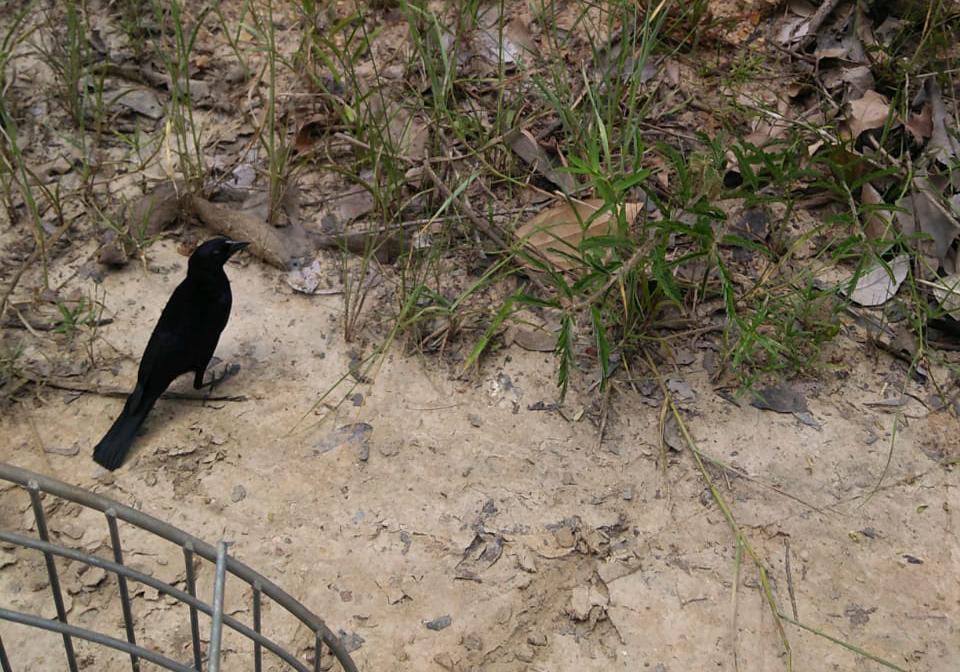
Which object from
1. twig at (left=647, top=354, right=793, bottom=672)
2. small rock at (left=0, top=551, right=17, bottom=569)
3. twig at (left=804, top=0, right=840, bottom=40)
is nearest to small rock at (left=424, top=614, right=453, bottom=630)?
twig at (left=647, top=354, right=793, bottom=672)

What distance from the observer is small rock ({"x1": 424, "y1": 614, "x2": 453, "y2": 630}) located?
254 cm

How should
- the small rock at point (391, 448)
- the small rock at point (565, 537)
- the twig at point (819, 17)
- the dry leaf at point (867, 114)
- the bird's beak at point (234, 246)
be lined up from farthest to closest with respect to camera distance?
the twig at point (819, 17) → the dry leaf at point (867, 114) → the bird's beak at point (234, 246) → the small rock at point (391, 448) → the small rock at point (565, 537)

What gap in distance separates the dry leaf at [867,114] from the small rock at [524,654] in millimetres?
2244

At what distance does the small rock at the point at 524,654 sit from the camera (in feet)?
8.14

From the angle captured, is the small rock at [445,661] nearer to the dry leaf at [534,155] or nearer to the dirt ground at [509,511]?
the dirt ground at [509,511]

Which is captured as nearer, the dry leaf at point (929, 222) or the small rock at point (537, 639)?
the small rock at point (537, 639)

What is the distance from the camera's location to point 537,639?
8.27 feet

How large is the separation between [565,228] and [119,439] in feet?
5.30

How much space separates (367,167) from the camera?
12.4ft

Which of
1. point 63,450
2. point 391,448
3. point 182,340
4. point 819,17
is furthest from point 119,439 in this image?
point 819,17

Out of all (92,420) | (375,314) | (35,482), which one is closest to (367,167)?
(375,314)

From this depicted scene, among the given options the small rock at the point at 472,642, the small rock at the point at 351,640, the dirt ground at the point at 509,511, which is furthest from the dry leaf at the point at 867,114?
the small rock at the point at 351,640

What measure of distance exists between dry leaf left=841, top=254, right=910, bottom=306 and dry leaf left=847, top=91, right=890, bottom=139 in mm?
521

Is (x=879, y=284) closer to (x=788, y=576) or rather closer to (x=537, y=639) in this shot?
(x=788, y=576)
